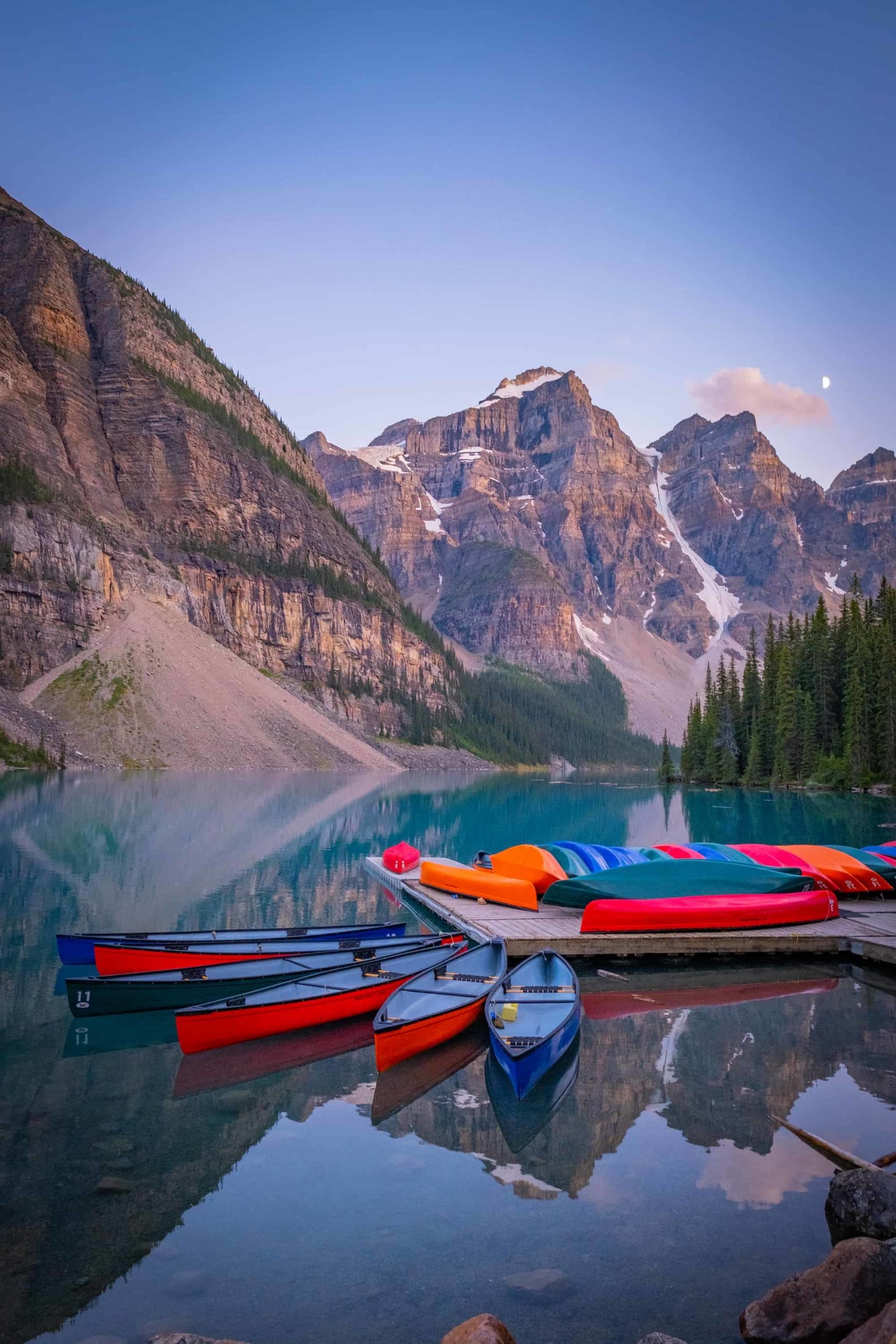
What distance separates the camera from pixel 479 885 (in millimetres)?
24250

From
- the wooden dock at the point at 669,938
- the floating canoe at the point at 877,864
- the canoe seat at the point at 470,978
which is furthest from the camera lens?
the floating canoe at the point at 877,864

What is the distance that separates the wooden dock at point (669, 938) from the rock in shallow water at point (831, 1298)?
11590 mm

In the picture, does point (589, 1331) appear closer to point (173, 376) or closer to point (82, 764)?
point (82, 764)

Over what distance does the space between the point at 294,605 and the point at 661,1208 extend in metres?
152

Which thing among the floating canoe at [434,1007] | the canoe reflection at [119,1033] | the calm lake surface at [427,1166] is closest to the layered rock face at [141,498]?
the canoe reflection at [119,1033]

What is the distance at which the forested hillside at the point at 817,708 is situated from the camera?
76875mm

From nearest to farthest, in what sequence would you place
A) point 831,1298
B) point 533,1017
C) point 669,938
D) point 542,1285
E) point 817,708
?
point 831,1298
point 542,1285
point 533,1017
point 669,938
point 817,708

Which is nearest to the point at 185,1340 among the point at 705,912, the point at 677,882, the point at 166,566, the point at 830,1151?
the point at 830,1151

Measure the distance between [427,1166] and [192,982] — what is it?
6.82 meters

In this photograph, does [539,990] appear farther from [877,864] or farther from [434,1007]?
[877,864]

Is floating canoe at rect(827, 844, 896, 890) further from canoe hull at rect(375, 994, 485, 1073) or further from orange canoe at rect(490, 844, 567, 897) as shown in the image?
canoe hull at rect(375, 994, 485, 1073)

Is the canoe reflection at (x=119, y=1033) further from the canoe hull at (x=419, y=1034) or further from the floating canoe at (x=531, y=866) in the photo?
the floating canoe at (x=531, y=866)

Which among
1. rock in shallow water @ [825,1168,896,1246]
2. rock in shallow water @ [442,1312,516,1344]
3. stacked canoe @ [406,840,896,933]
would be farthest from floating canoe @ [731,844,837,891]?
rock in shallow water @ [442,1312,516,1344]

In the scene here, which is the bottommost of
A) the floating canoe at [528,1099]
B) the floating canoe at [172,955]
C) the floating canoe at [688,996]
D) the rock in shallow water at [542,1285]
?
the floating canoe at [688,996]
